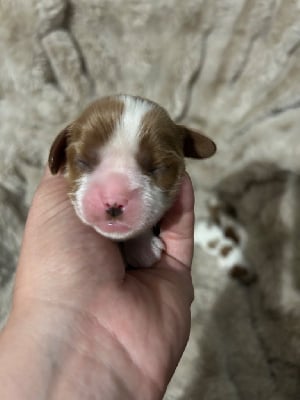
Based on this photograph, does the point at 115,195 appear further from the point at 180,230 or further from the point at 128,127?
the point at 180,230

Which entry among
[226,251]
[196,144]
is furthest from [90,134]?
[226,251]

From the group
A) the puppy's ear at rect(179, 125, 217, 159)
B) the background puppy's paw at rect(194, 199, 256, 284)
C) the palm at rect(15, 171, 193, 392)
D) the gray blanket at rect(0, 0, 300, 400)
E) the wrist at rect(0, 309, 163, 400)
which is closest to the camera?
the wrist at rect(0, 309, 163, 400)

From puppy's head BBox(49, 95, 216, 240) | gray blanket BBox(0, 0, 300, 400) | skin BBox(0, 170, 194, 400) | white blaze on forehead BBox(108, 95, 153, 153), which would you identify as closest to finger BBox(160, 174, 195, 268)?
skin BBox(0, 170, 194, 400)

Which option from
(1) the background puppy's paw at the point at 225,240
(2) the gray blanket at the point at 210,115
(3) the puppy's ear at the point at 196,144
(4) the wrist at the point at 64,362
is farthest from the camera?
(1) the background puppy's paw at the point at 225,240

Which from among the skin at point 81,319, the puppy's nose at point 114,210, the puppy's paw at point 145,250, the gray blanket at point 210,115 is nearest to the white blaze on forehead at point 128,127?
the puppy's nose at point 114,210

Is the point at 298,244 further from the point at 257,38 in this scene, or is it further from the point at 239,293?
the point at 257,38

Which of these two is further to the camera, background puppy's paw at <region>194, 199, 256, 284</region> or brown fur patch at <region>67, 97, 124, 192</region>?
background puppy's paw at <region>194, 199, 256, 284</region>

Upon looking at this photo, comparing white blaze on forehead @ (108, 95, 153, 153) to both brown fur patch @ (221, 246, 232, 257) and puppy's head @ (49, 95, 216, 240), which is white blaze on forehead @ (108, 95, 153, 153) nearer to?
puppy's head @ (49, 95, 216, 240)

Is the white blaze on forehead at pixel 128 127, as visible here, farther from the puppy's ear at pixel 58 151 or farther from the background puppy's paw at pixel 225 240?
the background puppy's paw at pixel 225 240
